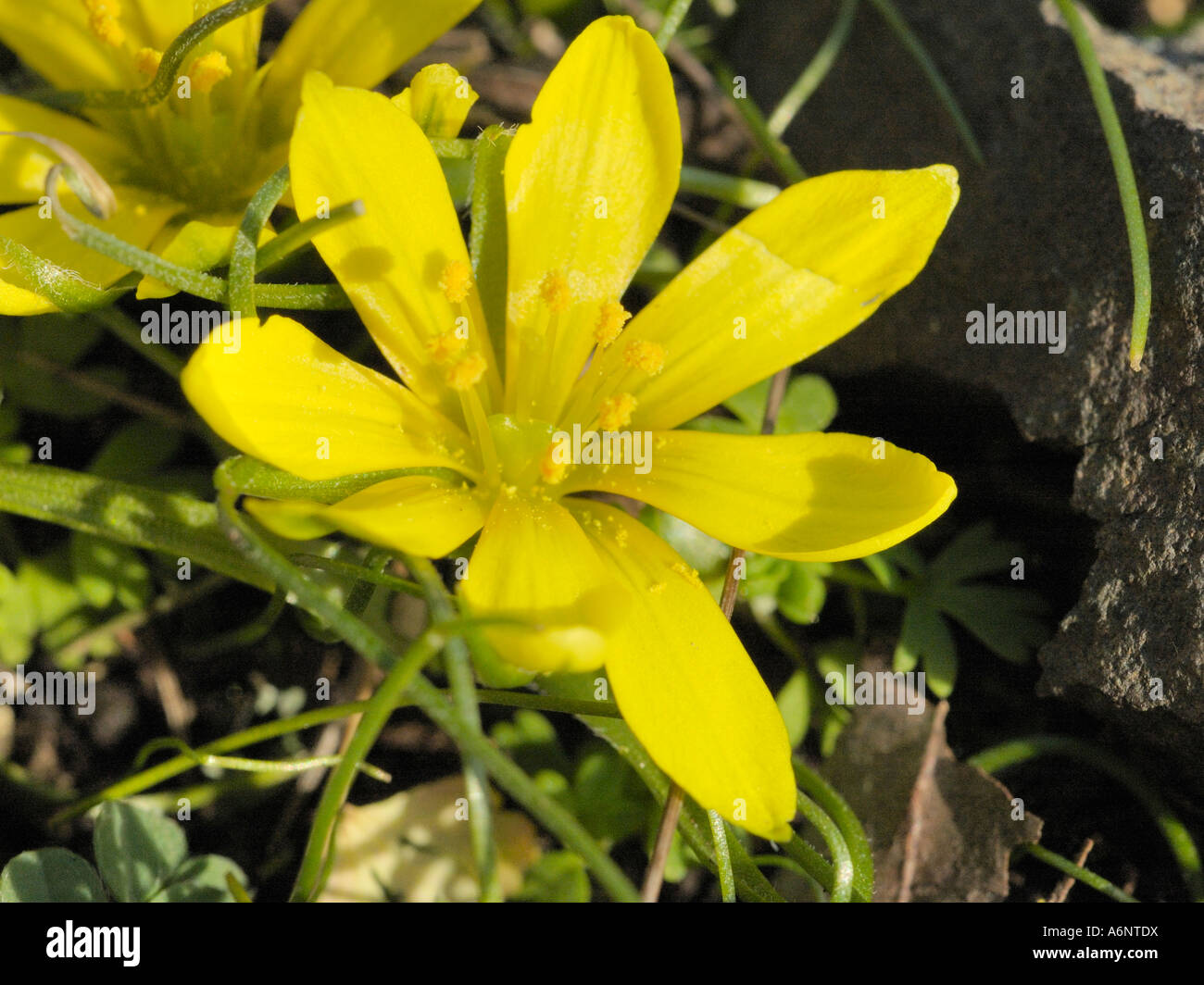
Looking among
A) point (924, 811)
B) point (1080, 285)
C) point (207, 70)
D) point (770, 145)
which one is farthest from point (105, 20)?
point (924, 811)

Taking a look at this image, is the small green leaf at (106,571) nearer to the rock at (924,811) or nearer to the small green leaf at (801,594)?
the small green leaf at (801,594)

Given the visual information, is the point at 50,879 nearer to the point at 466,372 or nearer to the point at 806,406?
the point at 466,372

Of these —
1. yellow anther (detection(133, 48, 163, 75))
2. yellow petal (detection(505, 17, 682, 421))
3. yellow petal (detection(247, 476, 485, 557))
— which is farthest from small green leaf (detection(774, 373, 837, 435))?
yellow anther (detection(133, 48, 163, 75))

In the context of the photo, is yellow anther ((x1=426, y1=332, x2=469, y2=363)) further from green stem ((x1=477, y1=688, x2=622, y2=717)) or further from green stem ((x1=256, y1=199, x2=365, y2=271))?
green stem ((x1=477, y1=688, x2=622, y2=717))

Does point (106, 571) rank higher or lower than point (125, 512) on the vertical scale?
lower
